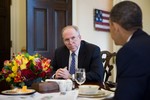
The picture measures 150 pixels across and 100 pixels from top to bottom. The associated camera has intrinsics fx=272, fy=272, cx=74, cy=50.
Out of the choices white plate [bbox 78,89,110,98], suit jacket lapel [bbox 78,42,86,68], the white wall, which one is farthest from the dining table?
the white wall

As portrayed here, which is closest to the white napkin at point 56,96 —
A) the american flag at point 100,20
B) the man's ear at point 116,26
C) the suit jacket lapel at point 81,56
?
Result: the man's ear at point 116,26

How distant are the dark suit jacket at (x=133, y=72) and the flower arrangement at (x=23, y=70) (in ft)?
2.19

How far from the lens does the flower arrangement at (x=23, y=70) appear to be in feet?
5.81

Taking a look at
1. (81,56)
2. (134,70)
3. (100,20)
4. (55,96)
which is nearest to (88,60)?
(81,56)

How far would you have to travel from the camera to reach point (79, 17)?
4633 mm

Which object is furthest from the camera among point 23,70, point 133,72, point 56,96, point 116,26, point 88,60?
point 88,60

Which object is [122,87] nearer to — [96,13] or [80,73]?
[80,73]

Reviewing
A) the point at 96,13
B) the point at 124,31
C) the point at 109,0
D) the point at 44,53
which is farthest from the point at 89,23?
the point at 124,31

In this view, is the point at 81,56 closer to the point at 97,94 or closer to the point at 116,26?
the point at 97,94

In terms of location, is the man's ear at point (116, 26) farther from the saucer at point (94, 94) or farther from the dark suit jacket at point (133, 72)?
the saucer at point (94, 94)

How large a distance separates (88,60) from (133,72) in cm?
138

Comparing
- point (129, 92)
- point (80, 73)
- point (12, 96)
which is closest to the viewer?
point (129, 92)

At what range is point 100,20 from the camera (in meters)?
5.01

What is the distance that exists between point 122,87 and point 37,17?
260cm
